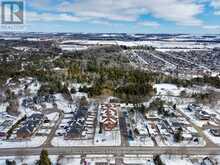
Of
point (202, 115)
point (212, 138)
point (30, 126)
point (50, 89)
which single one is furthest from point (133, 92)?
point (30, 126)

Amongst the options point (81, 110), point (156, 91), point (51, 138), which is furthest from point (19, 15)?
point (156, 91)

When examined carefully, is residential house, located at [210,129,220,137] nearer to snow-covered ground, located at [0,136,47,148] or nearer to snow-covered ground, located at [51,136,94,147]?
snow-covered ground, located at [51,136,94,147]

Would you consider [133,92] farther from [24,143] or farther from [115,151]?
[24,143]

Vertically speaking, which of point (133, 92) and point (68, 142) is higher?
point (133, 92)

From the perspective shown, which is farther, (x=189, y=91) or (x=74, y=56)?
(x=74, y=56)

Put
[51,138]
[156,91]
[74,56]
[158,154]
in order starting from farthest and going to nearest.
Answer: [74,56] → [156,91] → [51,138] → [158,154]

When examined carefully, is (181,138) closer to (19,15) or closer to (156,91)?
(156,91)

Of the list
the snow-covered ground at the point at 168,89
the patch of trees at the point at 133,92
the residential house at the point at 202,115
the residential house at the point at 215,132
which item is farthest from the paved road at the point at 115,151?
the snow-covered ground at the point at 168,89

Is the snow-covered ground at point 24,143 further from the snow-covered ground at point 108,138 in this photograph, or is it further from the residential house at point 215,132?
the residential house at point 215,132

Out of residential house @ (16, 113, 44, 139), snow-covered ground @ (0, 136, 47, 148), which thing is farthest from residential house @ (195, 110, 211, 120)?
residential house @ (16, 113, 44, 139)
